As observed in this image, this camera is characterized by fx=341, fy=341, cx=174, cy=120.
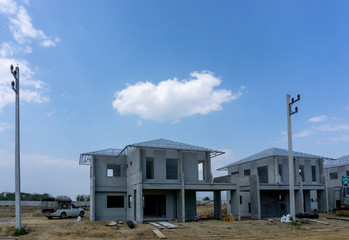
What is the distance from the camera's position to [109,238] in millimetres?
19750

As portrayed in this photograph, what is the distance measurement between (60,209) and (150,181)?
14206 mm

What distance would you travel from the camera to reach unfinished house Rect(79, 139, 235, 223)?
92.2ft

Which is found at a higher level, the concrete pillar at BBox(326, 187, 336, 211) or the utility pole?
the utility pole

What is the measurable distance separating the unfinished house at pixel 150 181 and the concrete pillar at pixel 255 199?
2755 millimetres

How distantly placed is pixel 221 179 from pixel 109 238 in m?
15.7

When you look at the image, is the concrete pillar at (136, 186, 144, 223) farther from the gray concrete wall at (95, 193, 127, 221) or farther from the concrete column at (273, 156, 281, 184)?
the concrete column at (273, 156, 281, 184)

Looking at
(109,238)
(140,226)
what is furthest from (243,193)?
(109,238)

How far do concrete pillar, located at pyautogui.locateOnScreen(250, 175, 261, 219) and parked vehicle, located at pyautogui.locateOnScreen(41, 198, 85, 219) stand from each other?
60.6ft

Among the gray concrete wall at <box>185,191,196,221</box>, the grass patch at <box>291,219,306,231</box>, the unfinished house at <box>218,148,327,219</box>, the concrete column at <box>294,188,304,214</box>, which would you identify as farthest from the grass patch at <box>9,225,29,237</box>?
the concrete column at <box>294,188,304,214</box>

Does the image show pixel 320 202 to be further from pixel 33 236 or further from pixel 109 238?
pixel 33 236

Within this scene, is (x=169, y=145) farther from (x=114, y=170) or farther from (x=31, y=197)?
(x=31, y=197)

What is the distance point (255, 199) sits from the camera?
102 ft

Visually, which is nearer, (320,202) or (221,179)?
(221,179)

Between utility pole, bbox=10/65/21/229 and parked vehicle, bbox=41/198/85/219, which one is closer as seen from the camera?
utility pole, bbox=10/65/21/229
